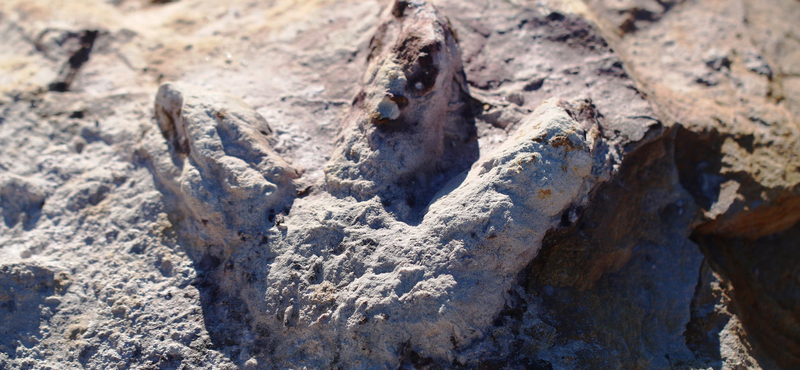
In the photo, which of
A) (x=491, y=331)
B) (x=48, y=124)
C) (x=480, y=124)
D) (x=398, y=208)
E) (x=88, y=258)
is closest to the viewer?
(x=491, y=331)

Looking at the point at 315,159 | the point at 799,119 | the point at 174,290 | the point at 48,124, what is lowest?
the point at 799,119

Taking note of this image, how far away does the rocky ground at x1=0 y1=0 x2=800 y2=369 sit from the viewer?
1.56 meters

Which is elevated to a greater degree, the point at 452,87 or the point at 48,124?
the point at 48,124

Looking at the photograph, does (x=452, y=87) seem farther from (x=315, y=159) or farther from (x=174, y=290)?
(x=174, y=290)

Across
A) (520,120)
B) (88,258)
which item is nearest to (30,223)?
(88,258)

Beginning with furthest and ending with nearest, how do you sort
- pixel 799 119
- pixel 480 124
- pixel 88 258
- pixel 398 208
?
pixel 799 119, pixel 480 124, pixel 88 258, pixel 398 208

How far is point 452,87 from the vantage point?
6.75ft

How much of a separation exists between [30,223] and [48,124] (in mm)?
541

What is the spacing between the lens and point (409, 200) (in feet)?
5.69

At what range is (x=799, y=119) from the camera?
2447 millimetres

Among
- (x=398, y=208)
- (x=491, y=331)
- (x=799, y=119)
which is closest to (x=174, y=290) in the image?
(x=398, y=208)

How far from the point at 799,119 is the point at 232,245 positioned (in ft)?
8.48

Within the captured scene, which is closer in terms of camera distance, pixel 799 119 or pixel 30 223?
pixel 30 223

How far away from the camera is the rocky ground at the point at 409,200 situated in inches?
61.4
